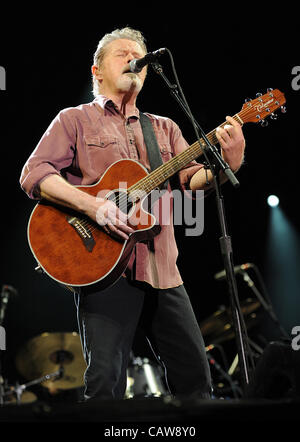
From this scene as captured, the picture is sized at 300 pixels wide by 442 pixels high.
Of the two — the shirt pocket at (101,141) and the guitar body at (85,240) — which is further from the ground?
the shirt pocket at (101,141)

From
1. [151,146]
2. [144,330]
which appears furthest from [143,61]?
[144,330]

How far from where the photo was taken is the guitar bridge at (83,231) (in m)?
2.42

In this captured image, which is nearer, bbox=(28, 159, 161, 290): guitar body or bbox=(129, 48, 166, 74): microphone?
bbox=(28, 159, 161, 290): guitar body

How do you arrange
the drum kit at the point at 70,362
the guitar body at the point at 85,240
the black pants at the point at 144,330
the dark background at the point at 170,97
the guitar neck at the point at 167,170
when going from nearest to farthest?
1. the black pants at the point at 144,330
2. the guitar body at the point at 85,240
3. the guitar neck at the point at 167,170
4. the dark background at the point at 170,97
5. the drum kit at the point at 70,362

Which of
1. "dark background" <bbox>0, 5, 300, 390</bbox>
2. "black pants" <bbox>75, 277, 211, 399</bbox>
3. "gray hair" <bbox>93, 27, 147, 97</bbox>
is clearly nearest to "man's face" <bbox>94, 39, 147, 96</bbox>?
"gray hair" <bbox>93, 27, 147, 97</bbox>

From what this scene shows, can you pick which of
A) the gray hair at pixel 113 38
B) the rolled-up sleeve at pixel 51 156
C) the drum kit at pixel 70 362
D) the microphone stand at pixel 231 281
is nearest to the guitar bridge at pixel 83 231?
the rolled-up sleeve at pixel 51 156

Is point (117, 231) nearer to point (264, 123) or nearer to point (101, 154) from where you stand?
point (101, 154)

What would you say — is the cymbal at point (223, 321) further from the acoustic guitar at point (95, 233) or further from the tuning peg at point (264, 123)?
the acoustic guitar at point (95, 233)

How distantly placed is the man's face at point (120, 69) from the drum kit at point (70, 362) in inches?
156

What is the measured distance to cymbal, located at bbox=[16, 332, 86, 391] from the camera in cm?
626

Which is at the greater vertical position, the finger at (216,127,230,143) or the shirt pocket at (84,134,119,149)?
the shirt pocket at (84,134,119,149)

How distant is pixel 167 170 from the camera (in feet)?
8.69

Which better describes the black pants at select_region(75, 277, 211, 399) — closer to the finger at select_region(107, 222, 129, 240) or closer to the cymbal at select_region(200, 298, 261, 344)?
the finger at select_region(107, 222, 129, 240)
